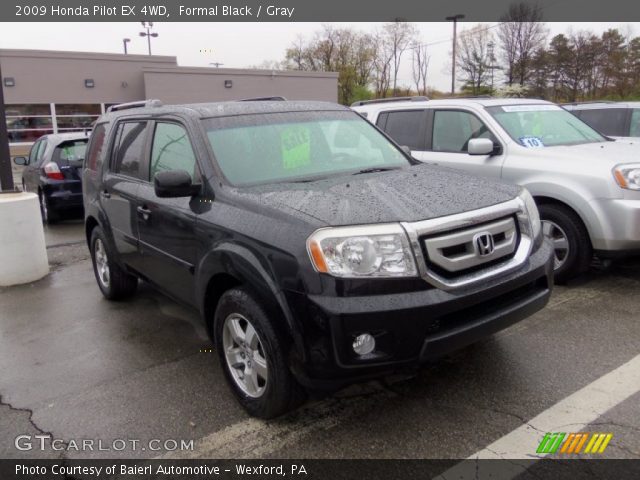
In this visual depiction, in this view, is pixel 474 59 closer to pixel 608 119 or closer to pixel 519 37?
pixel 519 37

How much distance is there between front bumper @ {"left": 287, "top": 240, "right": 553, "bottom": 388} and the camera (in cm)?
254

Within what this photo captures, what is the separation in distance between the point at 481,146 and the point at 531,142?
58 centimetres

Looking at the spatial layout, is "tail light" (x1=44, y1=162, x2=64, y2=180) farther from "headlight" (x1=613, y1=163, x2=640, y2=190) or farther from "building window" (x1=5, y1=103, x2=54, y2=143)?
"building window" (x1=5, y1=103, x2=54, y2=143)

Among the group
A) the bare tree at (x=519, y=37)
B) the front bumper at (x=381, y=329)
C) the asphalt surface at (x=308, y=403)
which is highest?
the bare tree at (x=519, y=37)

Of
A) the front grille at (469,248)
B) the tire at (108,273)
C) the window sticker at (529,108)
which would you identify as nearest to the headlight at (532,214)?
the front grille at (469,248)

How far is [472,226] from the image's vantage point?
289cm

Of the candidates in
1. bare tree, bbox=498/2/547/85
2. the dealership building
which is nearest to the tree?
bare tree, bbox=498/2/547/85

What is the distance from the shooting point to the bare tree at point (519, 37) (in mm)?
40625

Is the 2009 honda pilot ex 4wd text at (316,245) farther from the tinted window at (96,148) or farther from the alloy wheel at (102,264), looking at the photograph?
the alloy wheel at (102,264)

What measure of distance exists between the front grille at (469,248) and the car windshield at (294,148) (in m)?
1.13

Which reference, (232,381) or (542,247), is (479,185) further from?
(232,381)

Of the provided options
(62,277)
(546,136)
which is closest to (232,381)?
(62,277)

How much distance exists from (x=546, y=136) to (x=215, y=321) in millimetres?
4392

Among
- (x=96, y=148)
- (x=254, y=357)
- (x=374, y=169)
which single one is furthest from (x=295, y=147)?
(x=96, y=148)
